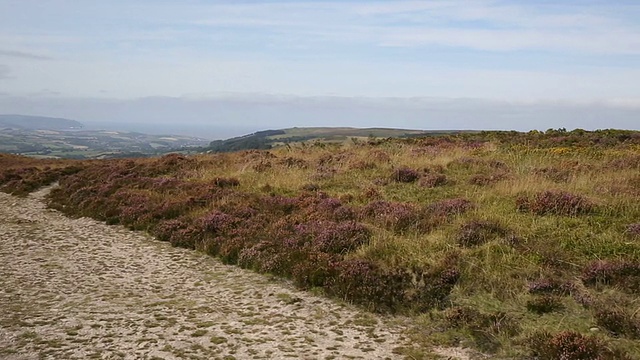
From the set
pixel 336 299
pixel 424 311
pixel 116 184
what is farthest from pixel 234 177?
pixel 424 311

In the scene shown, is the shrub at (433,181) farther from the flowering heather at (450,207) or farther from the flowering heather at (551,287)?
the flowering heather at (551,287)

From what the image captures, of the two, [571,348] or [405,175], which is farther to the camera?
[405,175]

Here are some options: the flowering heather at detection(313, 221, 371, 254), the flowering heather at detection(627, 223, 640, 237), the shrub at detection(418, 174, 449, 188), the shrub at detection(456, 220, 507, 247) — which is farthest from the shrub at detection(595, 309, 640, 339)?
the shrub at detection(418, 174, 449, 188)

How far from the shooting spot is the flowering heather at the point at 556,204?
1430 cm

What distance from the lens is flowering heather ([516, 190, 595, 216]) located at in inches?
563

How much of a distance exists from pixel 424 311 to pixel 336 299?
2045mm

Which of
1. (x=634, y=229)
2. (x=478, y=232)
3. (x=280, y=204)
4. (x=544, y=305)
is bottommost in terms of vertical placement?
(x=544, y=305)

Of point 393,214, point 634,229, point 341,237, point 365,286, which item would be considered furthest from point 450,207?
point 365,286

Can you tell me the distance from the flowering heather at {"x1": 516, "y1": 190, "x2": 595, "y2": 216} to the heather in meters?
0.04

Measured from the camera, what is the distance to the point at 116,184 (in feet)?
84.3

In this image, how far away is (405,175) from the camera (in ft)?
72.7

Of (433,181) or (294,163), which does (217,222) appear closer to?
(433,181)

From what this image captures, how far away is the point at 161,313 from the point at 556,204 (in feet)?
38.8

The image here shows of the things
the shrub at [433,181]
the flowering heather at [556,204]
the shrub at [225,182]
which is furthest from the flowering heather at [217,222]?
the flowering heather at [556,204]
